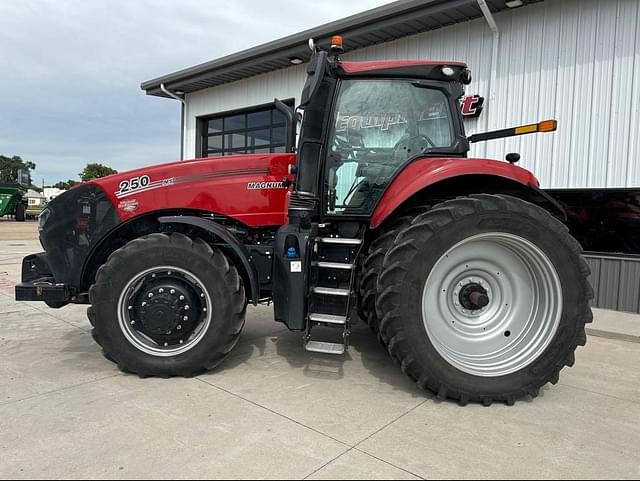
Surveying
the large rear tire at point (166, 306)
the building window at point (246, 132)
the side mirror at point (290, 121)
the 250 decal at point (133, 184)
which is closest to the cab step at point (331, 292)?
the large rear tire at point (166, 306)

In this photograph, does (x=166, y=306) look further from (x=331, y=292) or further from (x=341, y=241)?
(x=341, y=241)

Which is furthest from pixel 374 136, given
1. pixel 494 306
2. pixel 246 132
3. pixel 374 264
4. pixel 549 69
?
pixel 246 132

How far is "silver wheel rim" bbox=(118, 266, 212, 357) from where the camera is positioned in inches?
133

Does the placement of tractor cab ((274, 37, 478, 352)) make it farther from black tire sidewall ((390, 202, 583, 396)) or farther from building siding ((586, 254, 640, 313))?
building siding ((586, 254, 640, 313))

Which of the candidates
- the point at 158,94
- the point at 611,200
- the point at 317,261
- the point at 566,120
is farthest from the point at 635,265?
the point at 158,94

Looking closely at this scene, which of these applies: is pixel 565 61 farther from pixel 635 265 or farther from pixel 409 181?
pixel 409 181

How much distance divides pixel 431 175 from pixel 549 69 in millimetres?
4788

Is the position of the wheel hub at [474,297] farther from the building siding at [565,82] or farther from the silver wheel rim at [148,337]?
the building siding at [565,82]

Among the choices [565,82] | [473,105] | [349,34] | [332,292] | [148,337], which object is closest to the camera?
[332,292]

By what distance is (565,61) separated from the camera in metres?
6.42

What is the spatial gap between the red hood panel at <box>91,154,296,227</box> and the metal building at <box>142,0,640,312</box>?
4.73 meters

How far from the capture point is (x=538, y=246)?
304 cm

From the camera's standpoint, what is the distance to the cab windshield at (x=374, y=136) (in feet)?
11.6

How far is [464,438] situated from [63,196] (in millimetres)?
3680
